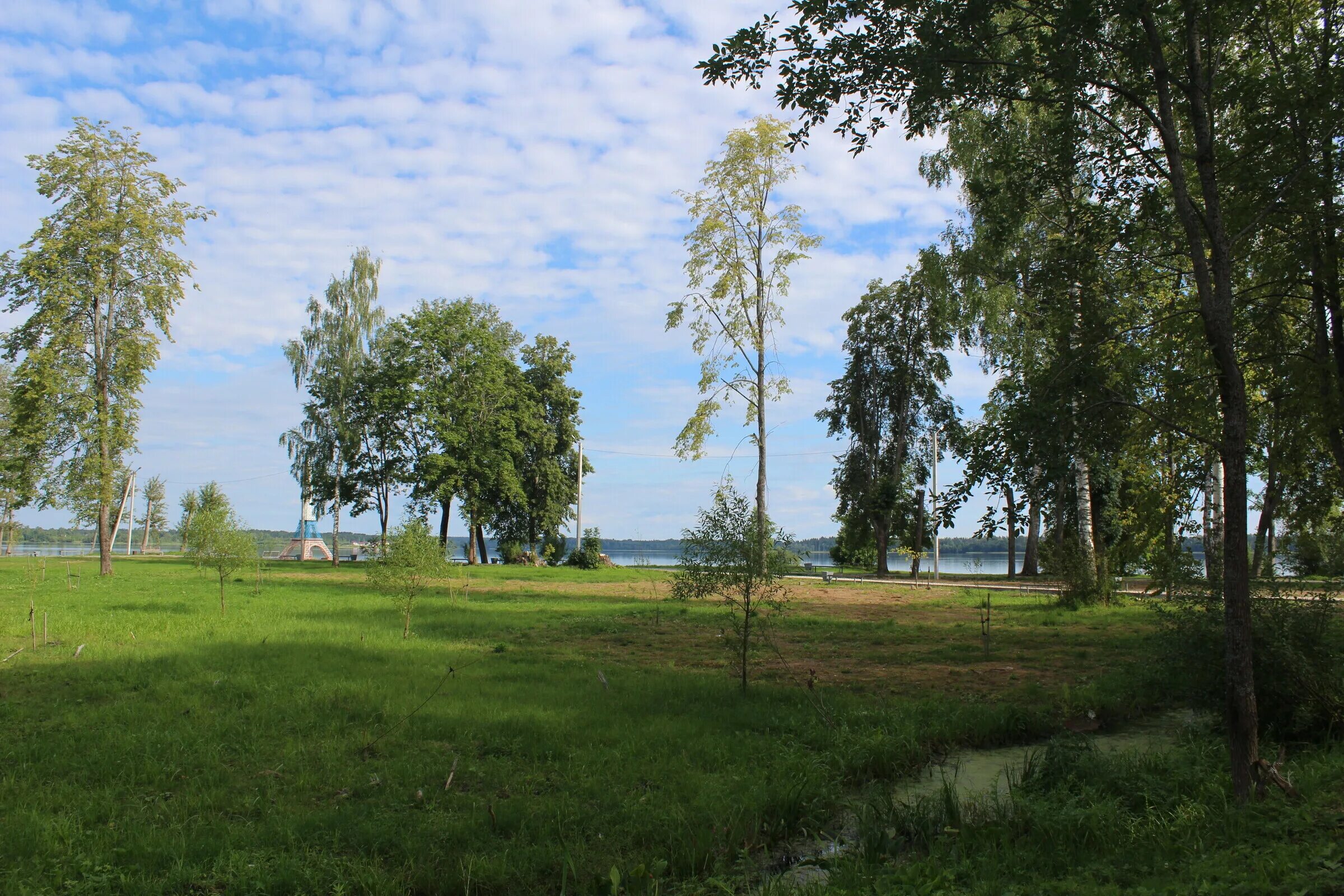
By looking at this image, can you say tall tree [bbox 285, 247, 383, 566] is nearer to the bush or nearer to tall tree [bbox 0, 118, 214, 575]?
tall tree [bbox 0, 118, 214, 575]

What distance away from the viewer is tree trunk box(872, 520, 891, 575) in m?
43.1

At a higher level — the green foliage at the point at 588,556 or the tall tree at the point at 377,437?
the tall tree at the point at 377,437

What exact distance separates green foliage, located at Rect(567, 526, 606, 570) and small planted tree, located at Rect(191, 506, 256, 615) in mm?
Result: 24697

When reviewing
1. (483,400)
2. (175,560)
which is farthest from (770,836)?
(175,560)

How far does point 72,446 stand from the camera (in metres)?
32.0

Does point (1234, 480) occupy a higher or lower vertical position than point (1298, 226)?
lower

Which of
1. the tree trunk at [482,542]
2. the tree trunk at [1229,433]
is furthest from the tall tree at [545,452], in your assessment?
the tree trunk at [1229,433]

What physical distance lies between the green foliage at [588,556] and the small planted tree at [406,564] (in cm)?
2844

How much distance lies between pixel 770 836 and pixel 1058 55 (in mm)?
7540

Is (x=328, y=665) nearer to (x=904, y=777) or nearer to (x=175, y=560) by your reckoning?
(x=904, y=777)

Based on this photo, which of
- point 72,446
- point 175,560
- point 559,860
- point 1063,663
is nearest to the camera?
point 559,860

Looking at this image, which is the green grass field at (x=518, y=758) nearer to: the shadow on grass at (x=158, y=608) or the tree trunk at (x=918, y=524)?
the shadow on grass at (x=158, y=608)

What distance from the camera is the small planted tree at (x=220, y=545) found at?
72.3ft

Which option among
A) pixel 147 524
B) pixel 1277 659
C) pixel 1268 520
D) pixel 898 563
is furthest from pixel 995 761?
pixel 147 524
